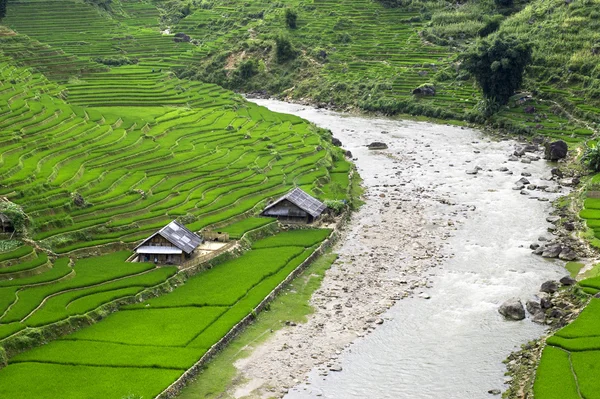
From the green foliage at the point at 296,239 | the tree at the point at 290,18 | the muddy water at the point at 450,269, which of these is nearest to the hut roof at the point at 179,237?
the green foliage at the point at 296,239

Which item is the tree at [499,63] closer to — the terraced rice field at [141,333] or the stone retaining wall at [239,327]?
the stone retaining wall at [239,327]

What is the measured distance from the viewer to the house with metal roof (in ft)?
145

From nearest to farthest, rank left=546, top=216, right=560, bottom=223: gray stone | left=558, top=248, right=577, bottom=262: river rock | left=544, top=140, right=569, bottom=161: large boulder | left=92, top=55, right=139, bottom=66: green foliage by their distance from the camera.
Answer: left=558, top=248, right=577, bottom=262: river rock
left=546, top=216, right=560, bottom=223: gray stone
left=544, top=140, right=569, bottom=161: large boulder
left=92, top=55, right=139, bottom=66: green foliage

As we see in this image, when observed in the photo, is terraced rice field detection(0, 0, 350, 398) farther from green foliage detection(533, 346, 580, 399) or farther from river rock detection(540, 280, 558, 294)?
green foliage detection(533, 346, 580, 399)

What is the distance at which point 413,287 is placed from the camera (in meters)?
44.9

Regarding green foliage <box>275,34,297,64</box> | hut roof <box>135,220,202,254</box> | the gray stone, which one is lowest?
the gray stone

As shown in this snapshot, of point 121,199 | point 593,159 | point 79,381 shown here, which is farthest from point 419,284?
point 593,159

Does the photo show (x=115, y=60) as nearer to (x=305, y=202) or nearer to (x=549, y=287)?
(x=305, y=202)

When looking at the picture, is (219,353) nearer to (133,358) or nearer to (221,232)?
(133,358)

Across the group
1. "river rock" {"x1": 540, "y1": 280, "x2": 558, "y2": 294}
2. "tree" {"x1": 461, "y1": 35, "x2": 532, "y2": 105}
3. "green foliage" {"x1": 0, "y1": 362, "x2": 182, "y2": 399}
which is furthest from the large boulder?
"green foliage" {"x1": 0, "y1": 362, "x2": 182, "y2": 399}

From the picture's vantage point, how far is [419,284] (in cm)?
4531

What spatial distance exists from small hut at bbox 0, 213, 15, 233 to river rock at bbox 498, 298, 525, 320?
26755 millimetres

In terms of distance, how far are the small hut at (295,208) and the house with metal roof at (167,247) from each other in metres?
9.52

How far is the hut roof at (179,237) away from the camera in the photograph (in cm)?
4412
